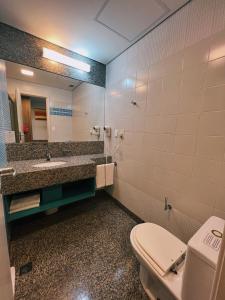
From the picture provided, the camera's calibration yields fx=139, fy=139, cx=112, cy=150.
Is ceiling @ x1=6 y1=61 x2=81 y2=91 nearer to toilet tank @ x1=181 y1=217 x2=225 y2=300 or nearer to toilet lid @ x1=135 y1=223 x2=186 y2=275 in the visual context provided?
toilet lid @ x1=135 y1=223 x2=186 y2=275

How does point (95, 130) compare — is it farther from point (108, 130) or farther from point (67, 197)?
point (67, 197)

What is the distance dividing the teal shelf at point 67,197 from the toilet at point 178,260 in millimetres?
888

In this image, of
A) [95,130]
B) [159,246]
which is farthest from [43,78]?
[159,246]

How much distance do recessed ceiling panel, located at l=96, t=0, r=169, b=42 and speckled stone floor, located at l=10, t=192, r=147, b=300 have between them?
221cm

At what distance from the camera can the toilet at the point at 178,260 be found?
63 centimetres

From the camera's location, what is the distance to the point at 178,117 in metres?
1.25

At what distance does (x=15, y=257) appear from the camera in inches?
50.1

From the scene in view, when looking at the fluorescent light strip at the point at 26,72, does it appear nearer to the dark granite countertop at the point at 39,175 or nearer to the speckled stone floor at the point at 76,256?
the dark granite countertop at the point at 39,175

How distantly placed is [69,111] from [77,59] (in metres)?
0.69

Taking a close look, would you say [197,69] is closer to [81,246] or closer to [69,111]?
[69,111]

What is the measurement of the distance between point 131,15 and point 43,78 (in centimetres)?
120

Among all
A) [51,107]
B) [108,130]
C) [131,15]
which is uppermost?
[131,15]

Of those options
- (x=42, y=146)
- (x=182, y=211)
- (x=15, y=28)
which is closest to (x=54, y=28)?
(x=15, y=28)

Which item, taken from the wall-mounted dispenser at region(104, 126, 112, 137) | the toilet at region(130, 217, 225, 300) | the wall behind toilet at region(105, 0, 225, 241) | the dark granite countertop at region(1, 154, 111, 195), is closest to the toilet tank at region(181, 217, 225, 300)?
the toilet at region(130, 217, 225, 300)
